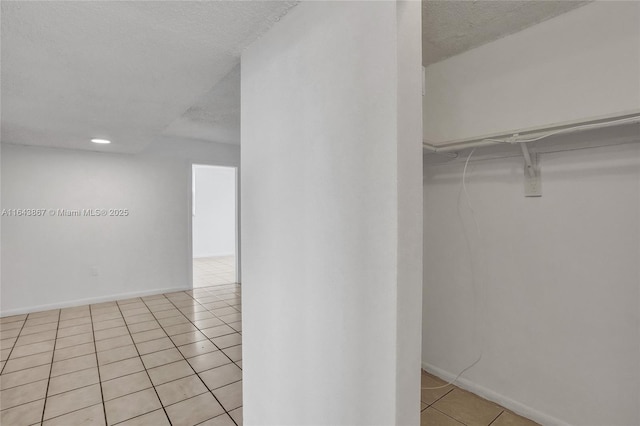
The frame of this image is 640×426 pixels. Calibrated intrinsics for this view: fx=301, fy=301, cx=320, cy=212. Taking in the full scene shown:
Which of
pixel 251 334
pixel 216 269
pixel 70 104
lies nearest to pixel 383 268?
pixel 251 334

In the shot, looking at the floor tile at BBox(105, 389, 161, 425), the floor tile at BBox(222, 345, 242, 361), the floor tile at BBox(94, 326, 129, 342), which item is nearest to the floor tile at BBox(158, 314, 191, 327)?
the floor tile at BBox(94, 326, 129, 342)

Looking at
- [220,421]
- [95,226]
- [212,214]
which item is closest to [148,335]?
[220,421]

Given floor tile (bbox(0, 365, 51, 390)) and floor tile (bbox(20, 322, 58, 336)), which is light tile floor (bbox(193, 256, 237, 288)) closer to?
floor tile (bbox(20, 322, 58, 336))

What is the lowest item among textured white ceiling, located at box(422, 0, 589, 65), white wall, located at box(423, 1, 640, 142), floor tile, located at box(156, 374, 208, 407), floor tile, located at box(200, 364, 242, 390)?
floor tile, located at box(200, 364, 242, 390)

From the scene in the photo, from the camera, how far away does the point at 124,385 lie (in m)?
2.25

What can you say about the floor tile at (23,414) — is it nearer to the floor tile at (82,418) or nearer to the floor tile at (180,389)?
the floor tile at (82,418)

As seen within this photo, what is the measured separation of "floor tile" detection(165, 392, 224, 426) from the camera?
6.20 feet

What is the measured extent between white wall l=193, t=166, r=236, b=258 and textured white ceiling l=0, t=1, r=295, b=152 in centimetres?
584

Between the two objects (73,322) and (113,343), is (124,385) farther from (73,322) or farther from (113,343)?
(73,322)

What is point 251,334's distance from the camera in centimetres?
149

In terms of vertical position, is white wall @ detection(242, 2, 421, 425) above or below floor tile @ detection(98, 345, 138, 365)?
above

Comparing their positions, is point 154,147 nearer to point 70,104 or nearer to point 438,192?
point 70,104

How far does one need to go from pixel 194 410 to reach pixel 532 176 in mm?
2602

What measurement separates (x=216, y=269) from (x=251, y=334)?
18.3 ft
